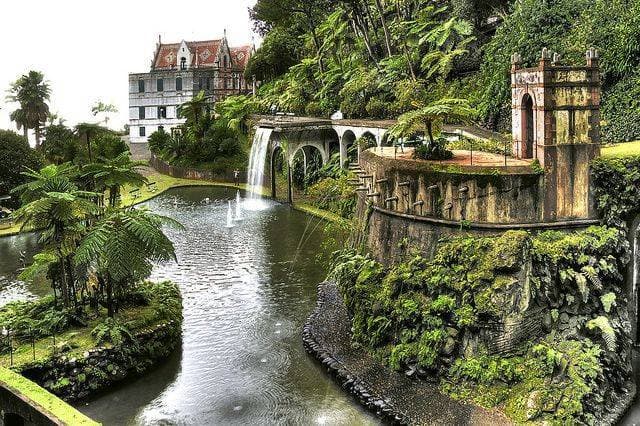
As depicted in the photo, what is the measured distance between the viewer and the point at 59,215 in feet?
67.1

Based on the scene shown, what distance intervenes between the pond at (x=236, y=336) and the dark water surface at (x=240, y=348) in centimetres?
3

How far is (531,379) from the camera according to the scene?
17.4 metres

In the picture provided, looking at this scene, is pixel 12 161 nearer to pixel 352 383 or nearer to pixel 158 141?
pixel 158 141

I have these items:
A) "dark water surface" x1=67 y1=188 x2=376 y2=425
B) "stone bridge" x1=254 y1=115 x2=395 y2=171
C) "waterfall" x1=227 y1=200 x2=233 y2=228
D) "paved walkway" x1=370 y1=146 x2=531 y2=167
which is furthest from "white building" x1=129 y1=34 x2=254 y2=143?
"paved walkway" x1=370 y1=146 x2=531 y2=167

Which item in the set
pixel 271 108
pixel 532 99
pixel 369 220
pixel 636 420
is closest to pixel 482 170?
pixel 532 99

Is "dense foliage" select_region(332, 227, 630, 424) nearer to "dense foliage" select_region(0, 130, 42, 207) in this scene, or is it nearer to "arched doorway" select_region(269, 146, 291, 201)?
"arched doorway" select_region(269, 146, 291, 201)

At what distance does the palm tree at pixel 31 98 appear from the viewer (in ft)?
199

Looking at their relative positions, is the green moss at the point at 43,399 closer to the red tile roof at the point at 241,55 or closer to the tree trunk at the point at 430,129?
the tree trunk at the point at 430,129

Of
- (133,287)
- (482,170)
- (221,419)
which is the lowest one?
(221,419)

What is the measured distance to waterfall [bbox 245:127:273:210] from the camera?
47.9 m

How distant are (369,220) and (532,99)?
22.6 ft

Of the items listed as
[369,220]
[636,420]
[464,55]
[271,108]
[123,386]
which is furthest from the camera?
[271,108]

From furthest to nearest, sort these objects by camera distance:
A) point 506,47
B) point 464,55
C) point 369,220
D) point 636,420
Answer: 1. point 464,55
2. point 506,47
3. point 369,220
4. point 636,420

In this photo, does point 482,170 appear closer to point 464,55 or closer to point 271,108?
point 464,55
